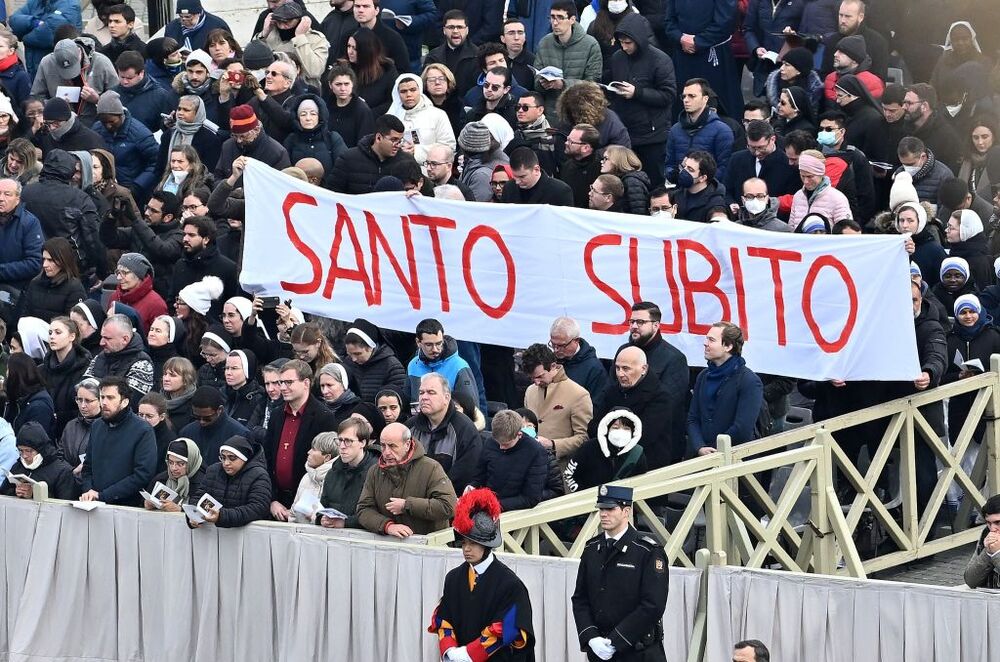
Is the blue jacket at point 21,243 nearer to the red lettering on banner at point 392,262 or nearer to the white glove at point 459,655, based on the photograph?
the red lettering on banner at point 392,262

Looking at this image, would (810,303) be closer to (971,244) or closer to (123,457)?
(971,244)

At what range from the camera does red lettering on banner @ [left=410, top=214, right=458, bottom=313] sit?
14453mm

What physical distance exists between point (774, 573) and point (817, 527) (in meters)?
1.95

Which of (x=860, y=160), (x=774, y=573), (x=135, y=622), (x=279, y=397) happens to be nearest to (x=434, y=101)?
(x=860, y=160)

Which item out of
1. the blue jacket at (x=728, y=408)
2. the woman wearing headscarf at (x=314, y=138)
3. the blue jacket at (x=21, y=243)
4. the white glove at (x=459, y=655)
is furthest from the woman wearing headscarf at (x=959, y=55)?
the white glove at (x=459, y=655)

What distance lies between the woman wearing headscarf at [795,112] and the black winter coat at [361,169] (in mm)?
3405

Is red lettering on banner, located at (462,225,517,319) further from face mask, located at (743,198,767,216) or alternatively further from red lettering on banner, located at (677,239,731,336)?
face mask, located at (743,198,767,216)

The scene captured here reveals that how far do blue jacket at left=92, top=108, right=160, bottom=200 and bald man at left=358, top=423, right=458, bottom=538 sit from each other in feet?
22.2

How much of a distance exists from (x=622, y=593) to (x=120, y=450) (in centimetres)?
400

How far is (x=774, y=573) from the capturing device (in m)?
11.0

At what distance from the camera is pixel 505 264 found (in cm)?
1434

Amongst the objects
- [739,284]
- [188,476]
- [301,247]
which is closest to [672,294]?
[739,284]

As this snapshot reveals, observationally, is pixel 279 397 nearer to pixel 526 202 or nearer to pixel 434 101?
pixel 526 202

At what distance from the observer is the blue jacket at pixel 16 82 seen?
19938 mm
